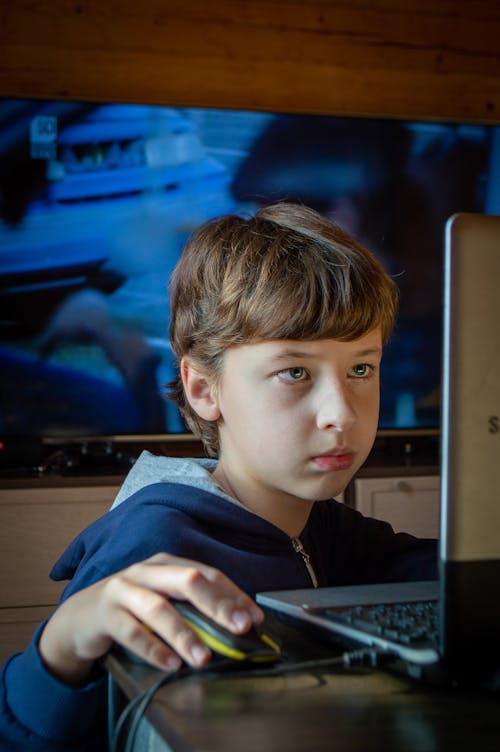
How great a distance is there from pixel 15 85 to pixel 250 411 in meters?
2.41

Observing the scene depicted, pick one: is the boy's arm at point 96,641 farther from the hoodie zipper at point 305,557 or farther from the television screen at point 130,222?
the television screen at point 130,222

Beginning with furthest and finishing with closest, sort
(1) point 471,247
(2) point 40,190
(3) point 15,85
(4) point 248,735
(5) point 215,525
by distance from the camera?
(3) point 15,85 < (2) point 40,190 < (5) point 215,525 < (1) point 471,247 < (4) point 248,735

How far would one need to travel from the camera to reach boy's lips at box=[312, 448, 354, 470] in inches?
36.3

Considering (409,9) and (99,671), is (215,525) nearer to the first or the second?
(99,671)

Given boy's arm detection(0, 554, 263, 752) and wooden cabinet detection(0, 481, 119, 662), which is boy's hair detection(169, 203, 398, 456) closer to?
boy's arm detection(0, 554, 263, 752)

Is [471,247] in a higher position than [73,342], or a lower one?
higher

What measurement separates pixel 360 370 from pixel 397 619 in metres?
0.34

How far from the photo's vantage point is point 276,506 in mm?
1040

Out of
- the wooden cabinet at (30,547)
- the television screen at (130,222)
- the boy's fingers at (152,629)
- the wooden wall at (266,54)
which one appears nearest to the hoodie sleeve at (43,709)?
the boy's fingers at (152,629)

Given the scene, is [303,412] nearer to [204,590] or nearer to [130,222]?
[204,590]

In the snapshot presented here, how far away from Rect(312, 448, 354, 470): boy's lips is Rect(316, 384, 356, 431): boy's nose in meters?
0.02

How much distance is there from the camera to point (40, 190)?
2.87 m

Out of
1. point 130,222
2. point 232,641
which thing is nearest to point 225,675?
point 232,641

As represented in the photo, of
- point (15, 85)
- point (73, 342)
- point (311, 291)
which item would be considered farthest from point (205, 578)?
point (15, 85)
